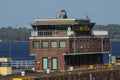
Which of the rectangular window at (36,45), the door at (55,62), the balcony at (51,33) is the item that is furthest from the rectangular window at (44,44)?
the door at (55,62)

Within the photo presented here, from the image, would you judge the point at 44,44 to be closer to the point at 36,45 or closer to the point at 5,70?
the point at 36,45

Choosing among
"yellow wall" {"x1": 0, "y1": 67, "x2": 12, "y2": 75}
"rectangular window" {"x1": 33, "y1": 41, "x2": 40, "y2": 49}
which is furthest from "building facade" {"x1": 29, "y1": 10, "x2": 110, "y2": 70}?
"yellow wall" {"x1": 0, "y1": 67, "x2": 12, "y2": 75}

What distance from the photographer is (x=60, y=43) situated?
86938 millimetres

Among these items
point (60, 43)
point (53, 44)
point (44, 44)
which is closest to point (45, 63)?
point (44, 44)

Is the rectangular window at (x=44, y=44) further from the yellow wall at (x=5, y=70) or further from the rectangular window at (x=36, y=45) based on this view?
the yellow wall at (x=5, y=70)

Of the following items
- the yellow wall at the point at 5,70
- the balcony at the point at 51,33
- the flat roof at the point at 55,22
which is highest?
the flat roof at the point at 55,22

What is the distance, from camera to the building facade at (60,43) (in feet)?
285

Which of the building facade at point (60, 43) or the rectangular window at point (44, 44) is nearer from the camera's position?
the building facade at point (60, 43)

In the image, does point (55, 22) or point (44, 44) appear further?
point (55, 22)

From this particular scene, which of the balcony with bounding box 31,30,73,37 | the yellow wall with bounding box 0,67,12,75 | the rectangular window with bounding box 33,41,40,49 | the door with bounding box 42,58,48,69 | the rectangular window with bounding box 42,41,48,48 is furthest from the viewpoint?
the balcony with bounding box 31,30,73,37

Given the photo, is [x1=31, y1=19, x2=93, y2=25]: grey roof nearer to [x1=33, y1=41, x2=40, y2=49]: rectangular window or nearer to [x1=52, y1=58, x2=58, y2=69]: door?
[x1=33, y1=41, x2=40, y2=49]: rectangular window

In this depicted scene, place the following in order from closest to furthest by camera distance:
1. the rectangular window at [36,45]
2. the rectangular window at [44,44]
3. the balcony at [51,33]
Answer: the rectangular window at [44,44], the rectangular window at [36,45], the balcony at [51,33]

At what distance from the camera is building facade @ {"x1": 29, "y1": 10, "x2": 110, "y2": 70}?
285ft

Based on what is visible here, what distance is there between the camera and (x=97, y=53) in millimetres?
94625
